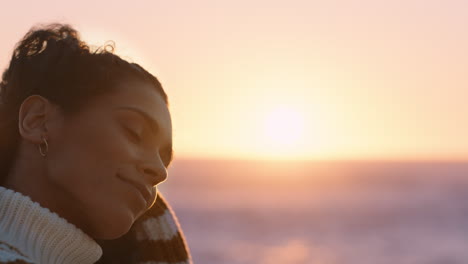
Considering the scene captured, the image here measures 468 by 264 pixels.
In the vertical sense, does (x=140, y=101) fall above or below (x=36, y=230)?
above

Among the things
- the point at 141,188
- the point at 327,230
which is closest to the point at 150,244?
the point at 141,188

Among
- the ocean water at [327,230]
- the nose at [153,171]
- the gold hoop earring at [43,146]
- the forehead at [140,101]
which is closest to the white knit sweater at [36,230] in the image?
the gold hoop earring at [43,146]

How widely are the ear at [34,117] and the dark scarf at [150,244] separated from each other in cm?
48

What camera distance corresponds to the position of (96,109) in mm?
2066

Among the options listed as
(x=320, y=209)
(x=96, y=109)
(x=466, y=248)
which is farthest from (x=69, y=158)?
(x=320, y=209)

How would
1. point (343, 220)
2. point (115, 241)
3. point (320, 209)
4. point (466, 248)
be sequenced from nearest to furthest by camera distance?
point (115, 241) → point (466, 248) → point (343, 220) → point (320, 209)

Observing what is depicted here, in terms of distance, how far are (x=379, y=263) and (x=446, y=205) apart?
13.5 metres

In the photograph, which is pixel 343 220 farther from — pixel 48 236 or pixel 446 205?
pixel 48 236

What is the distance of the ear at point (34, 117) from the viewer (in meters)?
2.05

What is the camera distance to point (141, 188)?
2045 mm

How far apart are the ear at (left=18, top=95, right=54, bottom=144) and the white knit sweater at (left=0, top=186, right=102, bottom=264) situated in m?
0.16

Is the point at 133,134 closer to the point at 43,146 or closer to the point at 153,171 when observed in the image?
the point at 153,171

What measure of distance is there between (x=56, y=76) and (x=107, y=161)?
305mm

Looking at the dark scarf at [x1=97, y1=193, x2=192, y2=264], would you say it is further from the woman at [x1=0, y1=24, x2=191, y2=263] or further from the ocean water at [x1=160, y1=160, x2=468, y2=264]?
the ocean water at [x1=160, y1=160, x2=468, y2=264]
